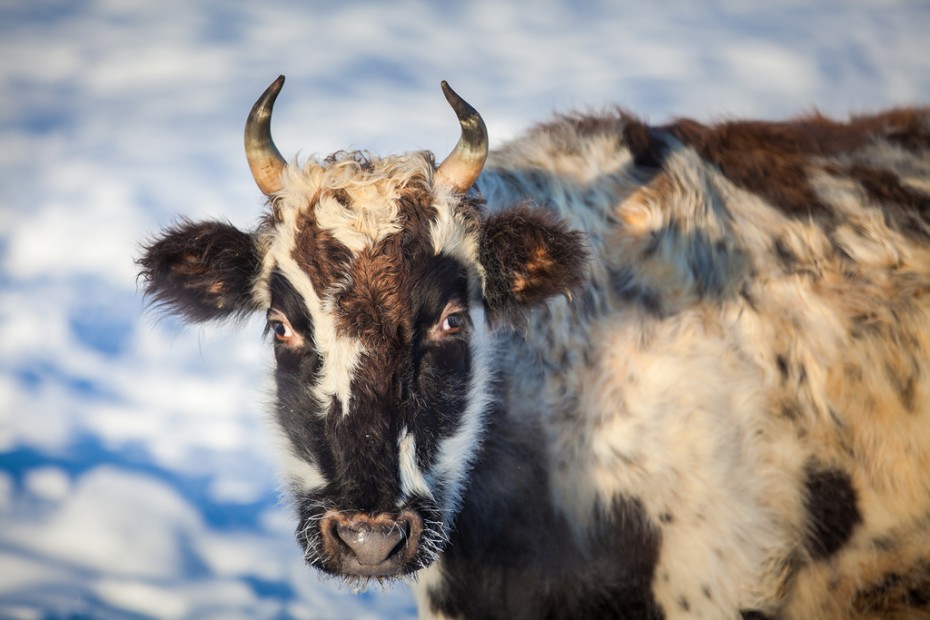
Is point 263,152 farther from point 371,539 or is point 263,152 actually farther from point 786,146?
point 786,146

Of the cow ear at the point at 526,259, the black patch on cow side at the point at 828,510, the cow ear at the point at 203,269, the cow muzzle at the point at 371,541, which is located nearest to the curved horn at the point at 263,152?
the cow ear at the point at 203,269

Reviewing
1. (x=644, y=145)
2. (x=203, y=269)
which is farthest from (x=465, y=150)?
(x=203, y=269)

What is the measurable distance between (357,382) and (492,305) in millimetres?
966

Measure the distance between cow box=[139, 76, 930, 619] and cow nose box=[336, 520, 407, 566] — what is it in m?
0.08

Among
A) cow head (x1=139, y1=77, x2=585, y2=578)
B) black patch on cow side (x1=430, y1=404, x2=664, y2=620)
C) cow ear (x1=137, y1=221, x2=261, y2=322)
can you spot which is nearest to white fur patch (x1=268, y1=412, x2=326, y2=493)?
cow head (x1=139, y1=77, x2=585, y2=578)

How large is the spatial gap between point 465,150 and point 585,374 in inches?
52.2

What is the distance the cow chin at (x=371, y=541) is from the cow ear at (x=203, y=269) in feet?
4.73

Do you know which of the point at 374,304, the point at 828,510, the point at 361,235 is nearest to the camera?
the point at 374,304

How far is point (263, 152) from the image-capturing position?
4938mm

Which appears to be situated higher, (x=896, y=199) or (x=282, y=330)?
(x=896, y=199)

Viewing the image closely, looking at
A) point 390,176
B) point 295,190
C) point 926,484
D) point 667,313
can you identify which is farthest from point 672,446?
point 295,190

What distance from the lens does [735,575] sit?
16.2ft

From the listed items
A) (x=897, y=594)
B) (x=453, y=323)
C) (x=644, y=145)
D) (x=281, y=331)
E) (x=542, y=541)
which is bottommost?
(x=897, y=594)

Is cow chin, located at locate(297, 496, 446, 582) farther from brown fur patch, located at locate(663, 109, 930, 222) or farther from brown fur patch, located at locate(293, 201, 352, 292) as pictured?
brown fur patch, located at locate(663, 109, 930, 222)
